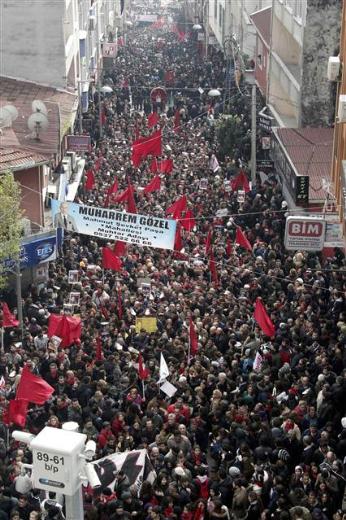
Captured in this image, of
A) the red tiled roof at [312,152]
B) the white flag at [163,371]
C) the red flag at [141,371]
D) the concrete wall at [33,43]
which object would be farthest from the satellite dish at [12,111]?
the white flag at [163,371]

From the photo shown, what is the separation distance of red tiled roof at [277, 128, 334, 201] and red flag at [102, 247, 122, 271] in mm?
7171

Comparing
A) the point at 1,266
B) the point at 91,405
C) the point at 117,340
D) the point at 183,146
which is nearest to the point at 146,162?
the point at 183,146

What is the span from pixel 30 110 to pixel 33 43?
6627 millimetres

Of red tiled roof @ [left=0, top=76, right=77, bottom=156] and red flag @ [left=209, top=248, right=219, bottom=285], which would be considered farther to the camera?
red tiled roof @ [left=0, top=76, right=77, bottom=156]

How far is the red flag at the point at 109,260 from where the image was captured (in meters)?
27.8

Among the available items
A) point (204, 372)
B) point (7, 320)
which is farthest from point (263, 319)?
point (7, 320)

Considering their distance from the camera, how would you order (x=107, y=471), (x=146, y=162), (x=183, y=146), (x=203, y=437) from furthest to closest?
(x=183, y=146) < (x=146, y=162) < (x=203, y=437) < (x=107, y=471)

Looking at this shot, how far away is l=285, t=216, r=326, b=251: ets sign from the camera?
84.6 feet

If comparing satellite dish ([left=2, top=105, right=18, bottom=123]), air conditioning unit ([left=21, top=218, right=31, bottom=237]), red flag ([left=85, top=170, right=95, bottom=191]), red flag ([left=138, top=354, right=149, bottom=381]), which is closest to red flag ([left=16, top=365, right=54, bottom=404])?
red flag ([left=138, top=354, right=149, bottom=381])

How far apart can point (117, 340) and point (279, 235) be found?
1010 cm

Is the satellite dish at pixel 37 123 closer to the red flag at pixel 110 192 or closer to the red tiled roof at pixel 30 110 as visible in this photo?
the red tiled roof at pixel 30 110

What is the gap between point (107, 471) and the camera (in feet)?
57.9

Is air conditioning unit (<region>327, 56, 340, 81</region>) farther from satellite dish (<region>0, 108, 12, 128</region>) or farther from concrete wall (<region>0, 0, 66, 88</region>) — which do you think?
concrete wall (<region>0, 0, 66, 88</region>)

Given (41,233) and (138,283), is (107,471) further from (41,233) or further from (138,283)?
(41,233)
